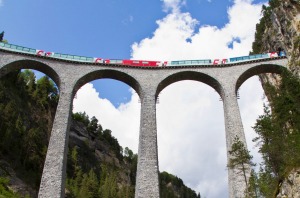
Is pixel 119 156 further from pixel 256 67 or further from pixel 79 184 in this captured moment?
pixel 256 67

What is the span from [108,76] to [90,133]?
41.0 metres

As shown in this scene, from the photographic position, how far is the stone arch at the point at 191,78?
2942 centimetres

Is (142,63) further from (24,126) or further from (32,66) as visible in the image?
(24,126)

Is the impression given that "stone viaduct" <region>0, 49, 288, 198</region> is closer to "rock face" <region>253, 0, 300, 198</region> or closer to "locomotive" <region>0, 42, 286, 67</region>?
"locomotive" <region>0, 42, 286, 67</region>

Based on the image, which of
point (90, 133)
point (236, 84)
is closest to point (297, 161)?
point (236, 84)

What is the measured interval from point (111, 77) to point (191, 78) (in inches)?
289

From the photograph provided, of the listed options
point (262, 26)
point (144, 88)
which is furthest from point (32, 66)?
point (262, 26)

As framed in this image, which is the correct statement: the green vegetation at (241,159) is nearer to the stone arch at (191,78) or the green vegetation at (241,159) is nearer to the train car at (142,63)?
the stone arch at (191,78)

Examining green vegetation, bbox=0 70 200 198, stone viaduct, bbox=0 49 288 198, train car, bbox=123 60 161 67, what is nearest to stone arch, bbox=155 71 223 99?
stone viaduct, bbox=0 49 288 198

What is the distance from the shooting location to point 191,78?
30828 mm

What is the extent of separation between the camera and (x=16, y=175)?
120 ft

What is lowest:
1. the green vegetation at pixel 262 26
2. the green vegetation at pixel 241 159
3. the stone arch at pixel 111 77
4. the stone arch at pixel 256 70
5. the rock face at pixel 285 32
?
the green vegetation at pixel 241 159

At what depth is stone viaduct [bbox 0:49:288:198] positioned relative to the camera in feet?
77.4

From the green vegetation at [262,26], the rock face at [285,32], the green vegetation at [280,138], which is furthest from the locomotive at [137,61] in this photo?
the green vegetation at [262,26]
